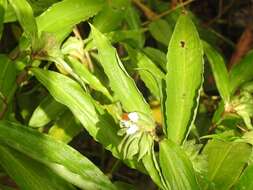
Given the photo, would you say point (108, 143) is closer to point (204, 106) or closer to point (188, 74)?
point (188, 74)

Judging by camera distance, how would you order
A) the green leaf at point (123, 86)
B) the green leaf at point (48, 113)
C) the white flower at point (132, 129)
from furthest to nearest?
the green leaf at point (48, 113) → the green leaf at point (123, 86) → the white flower at point (132, 129)

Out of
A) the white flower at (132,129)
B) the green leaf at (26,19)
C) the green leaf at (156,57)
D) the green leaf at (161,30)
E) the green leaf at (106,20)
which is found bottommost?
the green leaf at (156,57)

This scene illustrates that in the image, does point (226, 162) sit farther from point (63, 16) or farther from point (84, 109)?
point (63, 16)

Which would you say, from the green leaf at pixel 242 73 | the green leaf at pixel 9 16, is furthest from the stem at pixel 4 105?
the green leaf at pixel 242 73

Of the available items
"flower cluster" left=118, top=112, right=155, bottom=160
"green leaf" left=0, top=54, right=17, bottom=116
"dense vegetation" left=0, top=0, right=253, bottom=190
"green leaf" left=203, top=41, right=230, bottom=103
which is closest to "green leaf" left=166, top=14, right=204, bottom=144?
"dense vegetation" left=0, top=0, right=253, bottom=190

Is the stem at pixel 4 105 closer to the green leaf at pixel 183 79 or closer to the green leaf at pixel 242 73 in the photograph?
the green leaf at pixel 183 79

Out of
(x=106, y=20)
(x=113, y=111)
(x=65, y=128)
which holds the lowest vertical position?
(x=65, y=128)

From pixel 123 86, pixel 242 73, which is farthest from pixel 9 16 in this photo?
pixel 242 73
